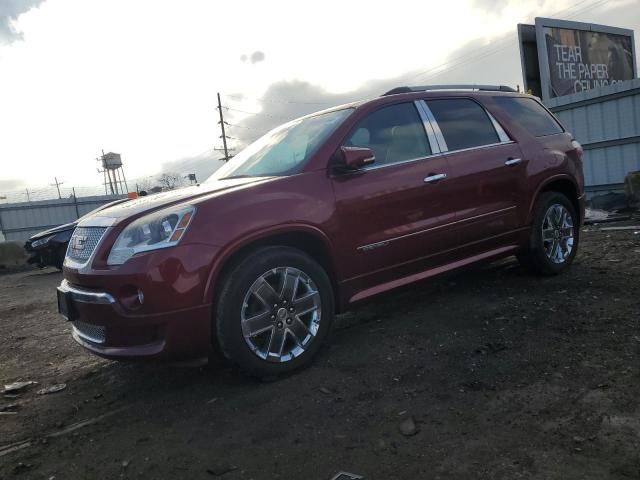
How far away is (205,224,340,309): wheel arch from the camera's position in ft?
9.97

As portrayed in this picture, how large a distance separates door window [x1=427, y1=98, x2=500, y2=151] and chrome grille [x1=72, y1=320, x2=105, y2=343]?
9.75 feet

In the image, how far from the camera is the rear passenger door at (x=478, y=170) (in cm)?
417

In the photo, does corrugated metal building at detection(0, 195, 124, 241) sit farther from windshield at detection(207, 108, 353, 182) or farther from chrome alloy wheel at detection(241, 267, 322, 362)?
chrome alloy wheel at detection(241, 267, 322, 362)

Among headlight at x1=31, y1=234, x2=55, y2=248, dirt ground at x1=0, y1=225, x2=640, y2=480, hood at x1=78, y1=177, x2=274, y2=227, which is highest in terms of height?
hood at x1=78, y1=177, x2=274, y2=227

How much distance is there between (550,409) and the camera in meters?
2.55

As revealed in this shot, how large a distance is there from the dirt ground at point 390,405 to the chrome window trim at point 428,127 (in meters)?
1.38

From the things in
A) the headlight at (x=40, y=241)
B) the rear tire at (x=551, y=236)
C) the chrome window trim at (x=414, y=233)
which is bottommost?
the rear tire at (x=551, y=236)

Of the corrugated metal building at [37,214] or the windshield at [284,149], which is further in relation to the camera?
the corrugated metal building at [37,214]

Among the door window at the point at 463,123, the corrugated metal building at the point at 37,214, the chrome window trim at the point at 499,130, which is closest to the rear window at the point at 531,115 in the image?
the chrome window trim at the point at 499,130

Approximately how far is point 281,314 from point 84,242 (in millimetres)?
1415

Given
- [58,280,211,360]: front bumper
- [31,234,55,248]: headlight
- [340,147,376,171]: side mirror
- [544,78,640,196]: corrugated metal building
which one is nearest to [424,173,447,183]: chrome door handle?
[340,147,376,171]: side mirror

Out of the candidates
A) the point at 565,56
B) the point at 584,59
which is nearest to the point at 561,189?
the point at 565,56

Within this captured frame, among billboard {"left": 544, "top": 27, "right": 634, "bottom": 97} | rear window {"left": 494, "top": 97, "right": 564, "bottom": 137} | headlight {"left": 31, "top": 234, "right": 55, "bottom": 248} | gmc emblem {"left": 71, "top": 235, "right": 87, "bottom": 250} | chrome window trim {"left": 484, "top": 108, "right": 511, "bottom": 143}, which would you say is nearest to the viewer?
gmc emblem {"left": 71, "top": 235, "right": 87, "bottom": 250}

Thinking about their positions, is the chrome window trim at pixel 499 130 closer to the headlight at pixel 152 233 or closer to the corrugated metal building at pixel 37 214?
the headlight at pixel 152 233
